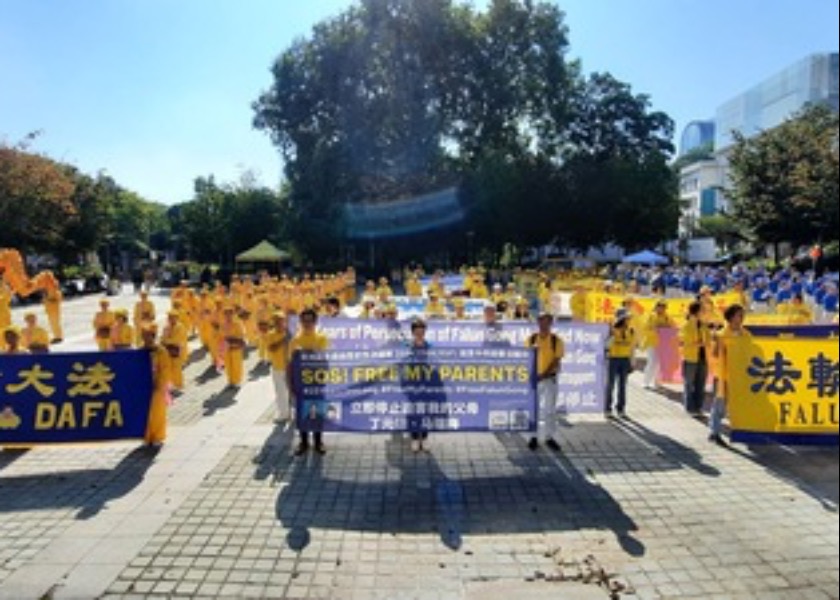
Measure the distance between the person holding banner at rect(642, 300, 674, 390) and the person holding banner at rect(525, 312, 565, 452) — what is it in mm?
4084

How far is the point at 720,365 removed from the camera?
8.36m

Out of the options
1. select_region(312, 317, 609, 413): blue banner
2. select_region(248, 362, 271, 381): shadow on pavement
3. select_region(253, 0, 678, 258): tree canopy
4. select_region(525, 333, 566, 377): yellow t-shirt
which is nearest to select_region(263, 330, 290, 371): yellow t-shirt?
select_region(312, 317, 609, 413): blue banner

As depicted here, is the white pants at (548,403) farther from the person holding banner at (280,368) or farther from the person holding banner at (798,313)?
the person holding banner at (798,313)

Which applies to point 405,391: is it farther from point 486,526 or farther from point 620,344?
→ point 620,344

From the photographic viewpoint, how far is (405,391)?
25.9 feet

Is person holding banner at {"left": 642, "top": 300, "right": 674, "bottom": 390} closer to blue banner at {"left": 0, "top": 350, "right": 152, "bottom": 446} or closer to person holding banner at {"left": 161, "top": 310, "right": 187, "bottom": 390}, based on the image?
person holding banner at {"left": 161, "top": 310, "right": 187, "bottom": 390}

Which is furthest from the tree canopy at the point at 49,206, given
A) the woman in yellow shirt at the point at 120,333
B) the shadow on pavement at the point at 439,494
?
the shadow on pavement at the point at 439,494

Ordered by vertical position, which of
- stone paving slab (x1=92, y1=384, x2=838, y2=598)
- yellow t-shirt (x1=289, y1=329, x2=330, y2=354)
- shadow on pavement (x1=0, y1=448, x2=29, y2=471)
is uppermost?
yellow t-shirt (x1=289, y1=329, x2=330, y2=354)

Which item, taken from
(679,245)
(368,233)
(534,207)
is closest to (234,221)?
(368,233)

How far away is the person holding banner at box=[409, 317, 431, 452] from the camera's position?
7988mm

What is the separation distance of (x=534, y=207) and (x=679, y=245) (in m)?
29.9

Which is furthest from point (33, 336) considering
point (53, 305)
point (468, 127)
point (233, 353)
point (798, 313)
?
point (468, 127)

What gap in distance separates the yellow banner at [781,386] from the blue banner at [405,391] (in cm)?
254

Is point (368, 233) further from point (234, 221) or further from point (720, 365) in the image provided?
point (720, 365)
